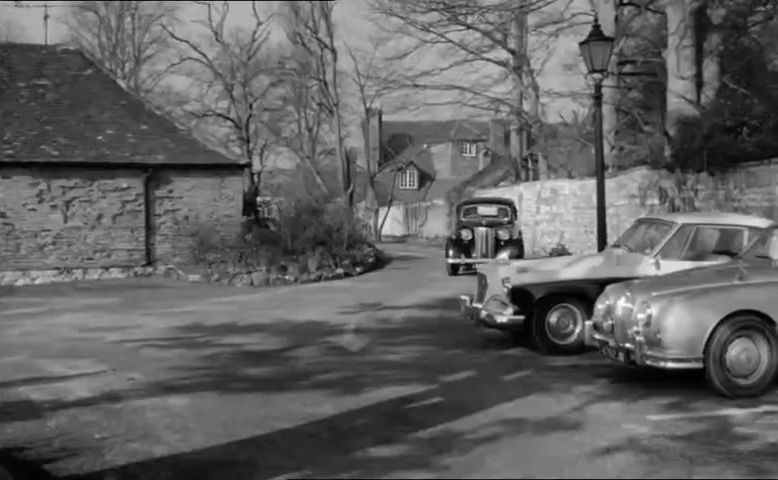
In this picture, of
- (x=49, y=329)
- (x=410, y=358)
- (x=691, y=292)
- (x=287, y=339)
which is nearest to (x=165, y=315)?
(x=49, y=329)

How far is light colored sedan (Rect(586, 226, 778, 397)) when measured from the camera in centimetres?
859

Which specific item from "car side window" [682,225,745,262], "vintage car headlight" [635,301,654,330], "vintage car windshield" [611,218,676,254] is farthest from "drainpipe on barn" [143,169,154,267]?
"vintage car headlight" [635,301,654,330]

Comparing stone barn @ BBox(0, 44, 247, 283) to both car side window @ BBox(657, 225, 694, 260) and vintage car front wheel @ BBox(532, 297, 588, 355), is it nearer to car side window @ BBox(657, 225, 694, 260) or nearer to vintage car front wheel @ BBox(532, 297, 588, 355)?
vintage car front wheel @ BBox(532, 297, 588, 355)

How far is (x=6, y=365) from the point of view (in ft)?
38.7

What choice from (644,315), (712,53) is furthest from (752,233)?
(712,53)

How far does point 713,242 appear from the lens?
36.2 feet

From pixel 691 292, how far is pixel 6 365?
25.4 ft

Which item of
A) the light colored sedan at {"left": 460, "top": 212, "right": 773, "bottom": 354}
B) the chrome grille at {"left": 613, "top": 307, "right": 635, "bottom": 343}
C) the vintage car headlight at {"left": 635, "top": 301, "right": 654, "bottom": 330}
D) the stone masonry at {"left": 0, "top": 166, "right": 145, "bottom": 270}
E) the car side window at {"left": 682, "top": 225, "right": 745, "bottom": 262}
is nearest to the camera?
the vintage car headlight at {"left": 635, "top": 301, "right": 654, "bottom": 330}

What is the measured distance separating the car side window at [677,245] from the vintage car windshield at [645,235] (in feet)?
0.37

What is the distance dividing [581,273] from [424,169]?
7315cm

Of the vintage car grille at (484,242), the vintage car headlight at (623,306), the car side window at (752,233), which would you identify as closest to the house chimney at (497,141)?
the vintage car grille at (484,242)

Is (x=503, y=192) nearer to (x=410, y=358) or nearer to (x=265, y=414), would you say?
(x=410, y=358)

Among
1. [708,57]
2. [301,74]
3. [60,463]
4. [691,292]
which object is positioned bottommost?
[60,463]

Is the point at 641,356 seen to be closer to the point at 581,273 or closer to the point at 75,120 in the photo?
the point at 581,273
